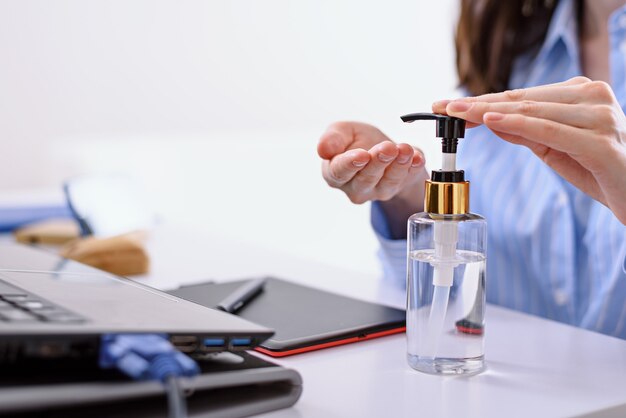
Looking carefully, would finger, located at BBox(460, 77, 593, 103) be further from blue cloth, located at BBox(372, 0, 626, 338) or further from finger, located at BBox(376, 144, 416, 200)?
blue cloth, located at BBox(372, 0, 626, 338)

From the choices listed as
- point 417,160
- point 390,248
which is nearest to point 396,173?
point 417,160

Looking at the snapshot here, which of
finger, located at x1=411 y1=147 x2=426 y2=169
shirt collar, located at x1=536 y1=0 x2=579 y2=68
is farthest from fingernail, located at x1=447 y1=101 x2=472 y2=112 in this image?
shirt collar, located at x1=536 y1=0 x2=579 y2=68

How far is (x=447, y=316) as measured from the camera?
1.81ft

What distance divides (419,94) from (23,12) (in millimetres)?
1254

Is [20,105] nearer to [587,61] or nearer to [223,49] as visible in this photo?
[223,49]

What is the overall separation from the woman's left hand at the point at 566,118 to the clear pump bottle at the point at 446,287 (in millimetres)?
23

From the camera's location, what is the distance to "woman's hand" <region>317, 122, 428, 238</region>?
1.98 ft

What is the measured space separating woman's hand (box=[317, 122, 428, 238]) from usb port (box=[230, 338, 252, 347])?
7.8 inches

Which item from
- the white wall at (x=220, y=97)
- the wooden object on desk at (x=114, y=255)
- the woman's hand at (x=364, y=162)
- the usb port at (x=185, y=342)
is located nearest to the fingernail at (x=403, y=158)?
the woman's hand at (x=364, y=162)

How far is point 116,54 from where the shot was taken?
2139 millimetres

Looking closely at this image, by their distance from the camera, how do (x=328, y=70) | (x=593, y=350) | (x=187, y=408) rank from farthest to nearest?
(x=328, y=70) → (x=593, y=350) → (x=187, y=408)

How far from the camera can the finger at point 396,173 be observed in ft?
2.00

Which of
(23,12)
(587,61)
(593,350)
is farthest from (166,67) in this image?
(593,350)

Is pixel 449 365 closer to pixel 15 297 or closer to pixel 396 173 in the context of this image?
pixel 396 173
